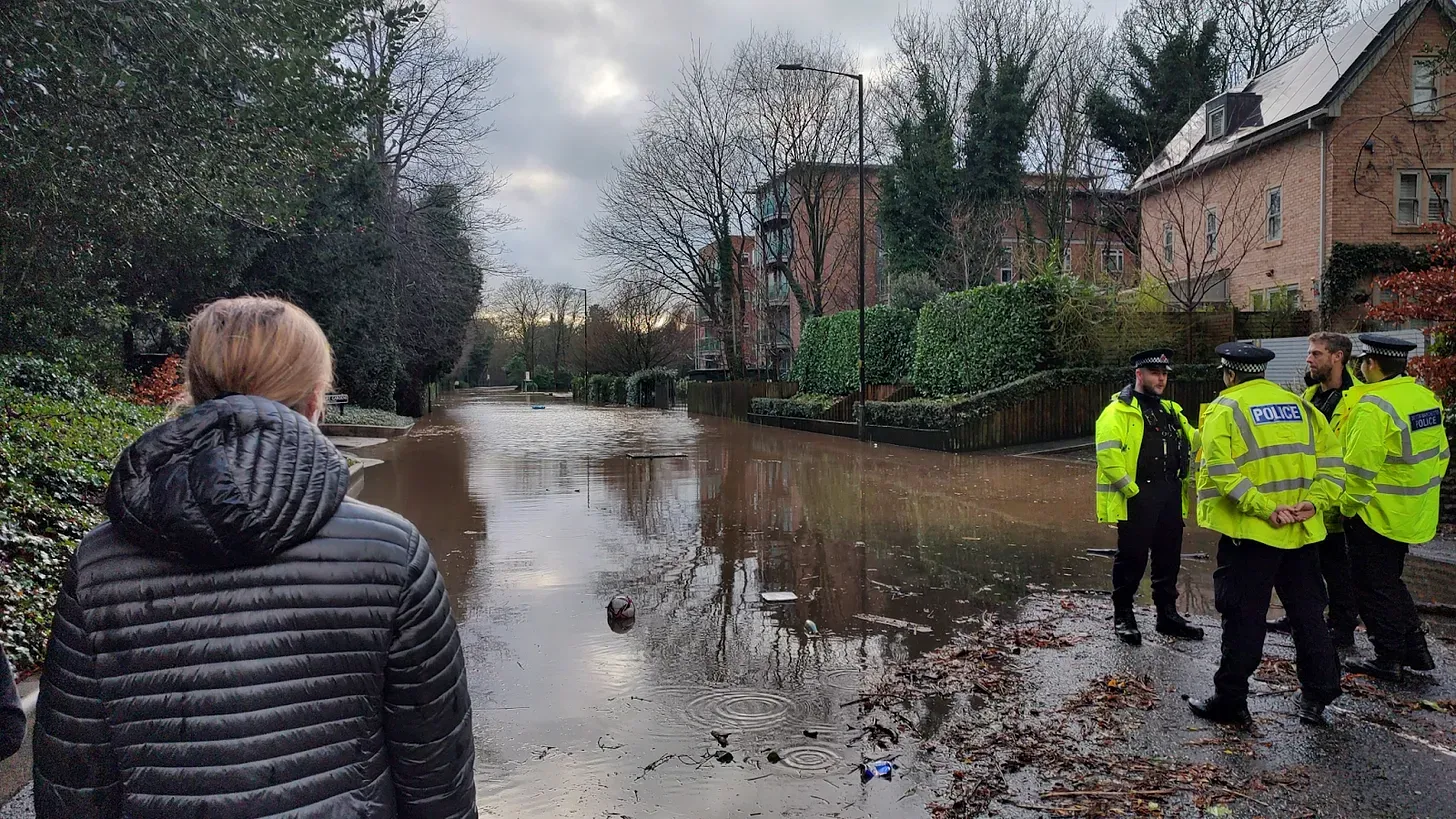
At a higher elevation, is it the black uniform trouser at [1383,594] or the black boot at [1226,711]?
the black uniform trouser at [1383,594]

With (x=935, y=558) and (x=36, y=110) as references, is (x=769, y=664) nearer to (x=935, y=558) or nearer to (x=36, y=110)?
(x=935, y=558)

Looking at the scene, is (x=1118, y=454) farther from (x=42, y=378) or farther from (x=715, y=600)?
(x=42, y=378)

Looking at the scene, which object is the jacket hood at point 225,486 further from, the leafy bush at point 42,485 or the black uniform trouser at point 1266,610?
the black uniform trouser at point 1266,610

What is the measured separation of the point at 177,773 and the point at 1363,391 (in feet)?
19.7

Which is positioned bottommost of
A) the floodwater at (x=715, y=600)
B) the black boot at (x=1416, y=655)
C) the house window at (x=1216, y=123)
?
the floodwater at (x=715, y=600)

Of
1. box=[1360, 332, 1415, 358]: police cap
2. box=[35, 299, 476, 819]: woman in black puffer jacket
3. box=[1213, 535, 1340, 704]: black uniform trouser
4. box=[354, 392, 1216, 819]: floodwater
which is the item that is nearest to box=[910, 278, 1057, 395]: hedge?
box=[354, 392, 1216, 819]: floodwater

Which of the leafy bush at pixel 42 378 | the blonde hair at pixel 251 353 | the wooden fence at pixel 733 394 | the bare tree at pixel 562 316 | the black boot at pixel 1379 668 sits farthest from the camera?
the bare tree at pixel 562 316

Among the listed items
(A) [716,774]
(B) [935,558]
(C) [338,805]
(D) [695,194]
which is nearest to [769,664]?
(A) [716,774]

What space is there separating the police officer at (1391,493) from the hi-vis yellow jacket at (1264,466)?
694mm

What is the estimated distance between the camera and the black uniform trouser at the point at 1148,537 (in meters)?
6.06

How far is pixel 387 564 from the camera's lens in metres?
1.86

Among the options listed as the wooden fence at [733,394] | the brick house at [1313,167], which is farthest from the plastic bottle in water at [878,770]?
the wooden fence at [733,394]

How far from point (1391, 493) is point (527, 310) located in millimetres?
99046

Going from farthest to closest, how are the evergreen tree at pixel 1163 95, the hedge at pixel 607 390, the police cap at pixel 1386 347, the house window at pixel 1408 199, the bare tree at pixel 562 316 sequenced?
the bare tree at pixel 562 316 < the hedge at pixel 607 390 < the evergreen tree at pixel 1163 95 < the house window at pixel 1408 199 < the police cap at pixel 1386 347
